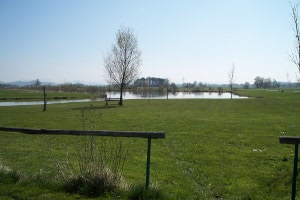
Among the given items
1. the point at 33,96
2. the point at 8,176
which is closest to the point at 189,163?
the point at 8,176

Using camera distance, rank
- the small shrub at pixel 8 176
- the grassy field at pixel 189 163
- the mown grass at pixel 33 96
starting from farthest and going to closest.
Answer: the mown grass at pixel 33 96, the small shrub at pixel 8 176, the grassy field at pixel 189 163

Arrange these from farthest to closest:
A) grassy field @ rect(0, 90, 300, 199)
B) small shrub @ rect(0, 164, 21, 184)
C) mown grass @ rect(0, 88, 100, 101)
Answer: mown grass @ rect(0, 88, 100, 101)
small shrub @ rect(0, 164, 21, 184)
grassy field @ rect(0, 90, 300, 199)

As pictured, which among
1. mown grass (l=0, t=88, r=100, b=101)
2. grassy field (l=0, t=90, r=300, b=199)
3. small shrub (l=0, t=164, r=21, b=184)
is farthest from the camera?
mown grass (l=0, t=88, r=100, b=101)

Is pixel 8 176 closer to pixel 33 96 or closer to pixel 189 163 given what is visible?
pixel 189 163

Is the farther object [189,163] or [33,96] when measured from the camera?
[33,96]

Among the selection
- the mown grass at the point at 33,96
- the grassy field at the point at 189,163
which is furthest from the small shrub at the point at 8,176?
the mown grass at the point at 33,96

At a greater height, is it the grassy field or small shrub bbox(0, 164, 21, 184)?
small shrub bbox(0, 164, 21, 184)

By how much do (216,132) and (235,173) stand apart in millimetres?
6986

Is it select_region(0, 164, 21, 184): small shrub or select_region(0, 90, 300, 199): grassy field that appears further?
select_region(0, 164, 21, 184): small shrub

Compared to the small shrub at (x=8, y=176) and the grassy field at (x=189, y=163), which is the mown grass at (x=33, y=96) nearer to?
the grassy field at (x=189, y=163)

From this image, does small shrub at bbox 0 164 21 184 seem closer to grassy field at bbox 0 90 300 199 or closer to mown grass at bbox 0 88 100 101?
grassy field at bbox 0 90 300 199

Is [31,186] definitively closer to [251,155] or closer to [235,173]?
[235,173]

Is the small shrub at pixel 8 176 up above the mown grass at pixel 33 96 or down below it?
above

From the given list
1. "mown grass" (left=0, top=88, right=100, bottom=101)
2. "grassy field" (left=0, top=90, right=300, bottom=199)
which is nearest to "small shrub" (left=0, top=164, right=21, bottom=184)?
"grassy field" (left=0, top=90, right=300, bottom=199)
